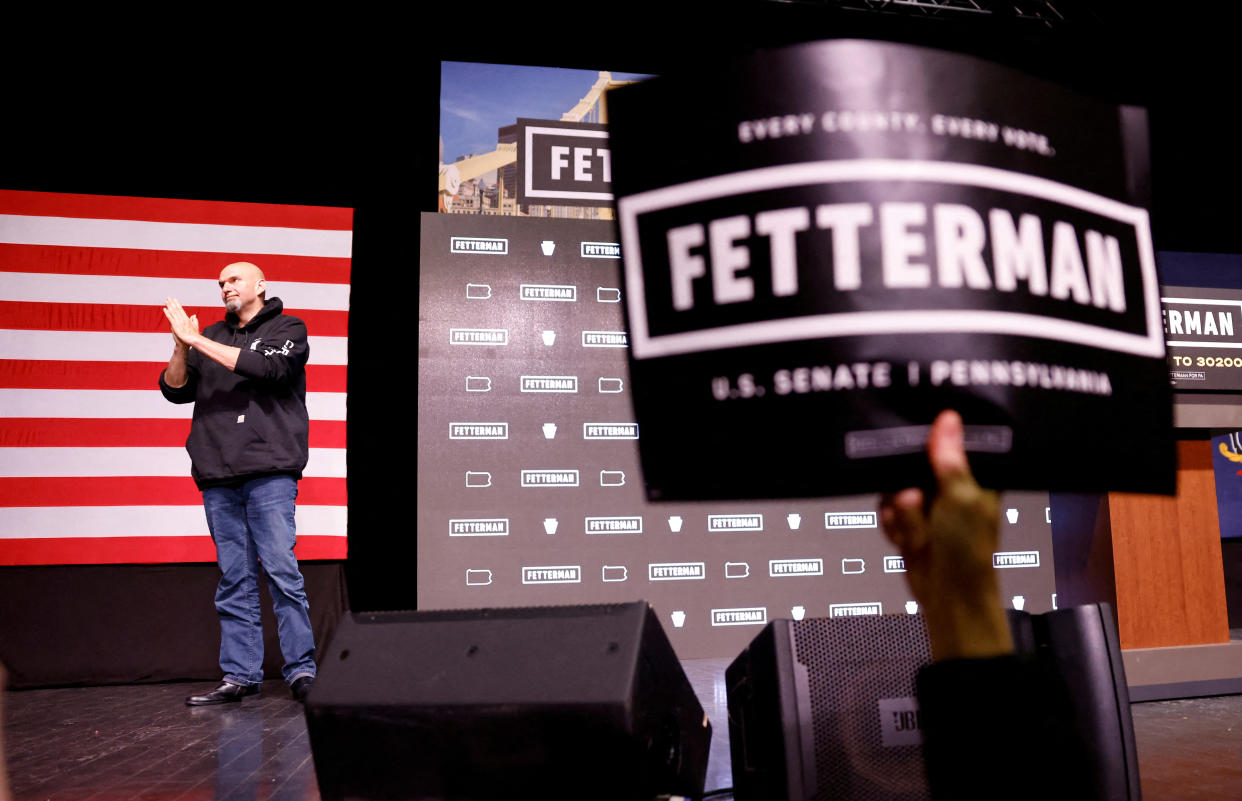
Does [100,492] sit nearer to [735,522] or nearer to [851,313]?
[735,522]

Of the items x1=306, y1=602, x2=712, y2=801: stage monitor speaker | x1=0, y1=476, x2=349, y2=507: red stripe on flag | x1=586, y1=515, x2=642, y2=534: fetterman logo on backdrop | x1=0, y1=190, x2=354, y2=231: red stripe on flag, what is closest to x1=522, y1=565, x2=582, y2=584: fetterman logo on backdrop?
x1=586, y1=515, x2=642, y2=534: fetterman logo on backdrop

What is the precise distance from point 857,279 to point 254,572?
289 cm

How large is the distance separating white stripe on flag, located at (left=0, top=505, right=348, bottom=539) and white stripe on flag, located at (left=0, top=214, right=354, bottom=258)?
3.95 ft

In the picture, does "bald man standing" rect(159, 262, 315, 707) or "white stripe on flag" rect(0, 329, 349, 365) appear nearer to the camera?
"bald man standing" rect(159, 262, 315, 707)

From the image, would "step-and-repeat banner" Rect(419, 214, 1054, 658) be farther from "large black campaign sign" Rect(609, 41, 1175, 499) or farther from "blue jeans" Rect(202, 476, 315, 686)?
"large black campaign sign" Rect(609, 41, 1175, 499)

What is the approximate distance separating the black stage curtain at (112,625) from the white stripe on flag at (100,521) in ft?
0.49

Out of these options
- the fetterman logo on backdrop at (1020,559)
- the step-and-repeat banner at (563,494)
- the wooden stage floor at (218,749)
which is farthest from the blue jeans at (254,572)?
the fetterman logo on backdrop at (1020,559)

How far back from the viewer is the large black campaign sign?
54 centimetres

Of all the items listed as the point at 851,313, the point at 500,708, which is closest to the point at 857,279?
the point at 851,313

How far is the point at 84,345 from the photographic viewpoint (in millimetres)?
3648

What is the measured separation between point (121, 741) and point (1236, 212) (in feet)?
21.2

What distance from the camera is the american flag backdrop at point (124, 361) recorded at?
11.6 ft

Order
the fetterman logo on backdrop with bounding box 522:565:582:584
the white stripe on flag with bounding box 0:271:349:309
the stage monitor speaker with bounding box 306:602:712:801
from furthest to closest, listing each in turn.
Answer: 1. the fetterman logo on backdrop with bounding box 522:565:582:584
2. the white stripe on flag with bounding box 0:271:349:309
3. the stage monitor speaker with bounding box 306:602:712:801

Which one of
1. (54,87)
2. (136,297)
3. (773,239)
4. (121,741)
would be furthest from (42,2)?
(773,239)
